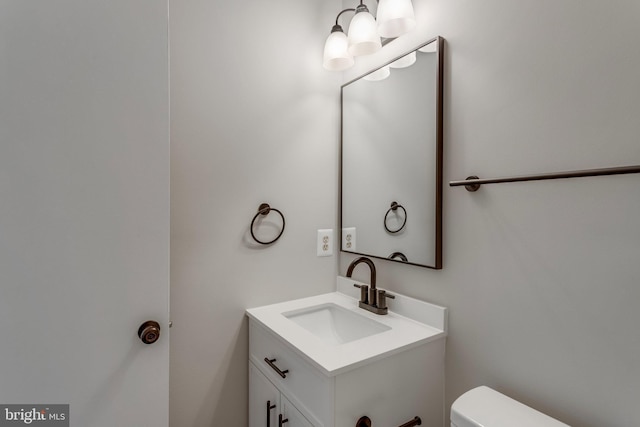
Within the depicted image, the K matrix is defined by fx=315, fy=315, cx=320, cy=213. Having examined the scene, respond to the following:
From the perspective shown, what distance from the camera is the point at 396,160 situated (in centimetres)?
140

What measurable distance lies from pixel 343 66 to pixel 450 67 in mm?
513

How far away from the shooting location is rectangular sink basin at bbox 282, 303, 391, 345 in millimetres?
1397

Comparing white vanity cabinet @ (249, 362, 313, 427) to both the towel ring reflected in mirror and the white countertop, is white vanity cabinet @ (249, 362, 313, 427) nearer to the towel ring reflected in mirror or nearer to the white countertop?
the white countertop

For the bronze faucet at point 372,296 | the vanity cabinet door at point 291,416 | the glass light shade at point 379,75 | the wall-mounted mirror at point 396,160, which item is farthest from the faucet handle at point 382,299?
the glass light shade at point 379,75

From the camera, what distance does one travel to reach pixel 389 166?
1.44 m

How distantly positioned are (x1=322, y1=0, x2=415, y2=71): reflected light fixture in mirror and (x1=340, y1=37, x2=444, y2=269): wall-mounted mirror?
112 mm

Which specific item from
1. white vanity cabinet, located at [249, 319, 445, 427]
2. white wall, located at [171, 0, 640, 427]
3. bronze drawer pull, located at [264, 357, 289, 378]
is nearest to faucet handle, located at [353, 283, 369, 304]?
white wall, located at [171, 0, 640, 427]

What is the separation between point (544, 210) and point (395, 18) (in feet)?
2.95

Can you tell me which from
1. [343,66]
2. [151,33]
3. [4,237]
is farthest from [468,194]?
[4,237]

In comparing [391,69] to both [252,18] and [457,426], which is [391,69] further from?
[457,426]

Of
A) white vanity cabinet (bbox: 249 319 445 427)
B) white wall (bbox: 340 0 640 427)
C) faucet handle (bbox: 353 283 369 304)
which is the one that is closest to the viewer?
white wall (bbox: 340 0 640 427)

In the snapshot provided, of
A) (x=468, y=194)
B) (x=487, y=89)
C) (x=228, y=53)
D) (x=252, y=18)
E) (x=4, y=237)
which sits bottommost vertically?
(x=4, y=237)

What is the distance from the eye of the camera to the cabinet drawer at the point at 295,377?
0.96m

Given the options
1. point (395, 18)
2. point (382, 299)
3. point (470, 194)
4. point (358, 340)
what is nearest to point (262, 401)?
point (358, 340)
